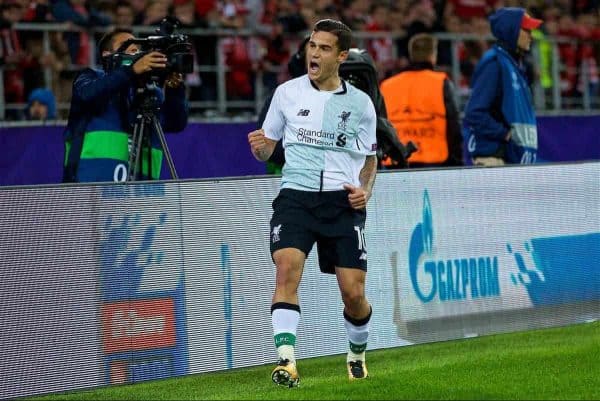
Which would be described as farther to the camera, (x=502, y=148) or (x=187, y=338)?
(x=502, y=148)

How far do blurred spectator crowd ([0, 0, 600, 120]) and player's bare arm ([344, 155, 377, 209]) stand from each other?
640 cm

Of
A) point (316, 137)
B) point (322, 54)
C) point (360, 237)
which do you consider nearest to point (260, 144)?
point (316, 137)

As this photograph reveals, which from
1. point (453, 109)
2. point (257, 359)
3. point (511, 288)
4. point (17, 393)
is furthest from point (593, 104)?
point (17, 393)

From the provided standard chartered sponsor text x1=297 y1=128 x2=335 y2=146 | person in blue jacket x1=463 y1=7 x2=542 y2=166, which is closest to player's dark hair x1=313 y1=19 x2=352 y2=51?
standard chartered sponsor text x1=297 y1=128 x2=335 y2=146

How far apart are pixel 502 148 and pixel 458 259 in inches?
83.0

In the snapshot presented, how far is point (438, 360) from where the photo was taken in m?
9.46

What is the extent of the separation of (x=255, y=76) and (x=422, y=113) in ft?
18.6

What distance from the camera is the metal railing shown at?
15672 millimetres

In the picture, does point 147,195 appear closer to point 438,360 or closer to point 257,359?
point 257,359

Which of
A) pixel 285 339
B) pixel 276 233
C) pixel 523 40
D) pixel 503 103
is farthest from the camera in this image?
pixel 523 40

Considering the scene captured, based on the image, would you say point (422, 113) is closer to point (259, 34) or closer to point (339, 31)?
point (339, 31)

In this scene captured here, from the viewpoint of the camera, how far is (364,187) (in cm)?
831

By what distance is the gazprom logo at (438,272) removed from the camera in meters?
10.0

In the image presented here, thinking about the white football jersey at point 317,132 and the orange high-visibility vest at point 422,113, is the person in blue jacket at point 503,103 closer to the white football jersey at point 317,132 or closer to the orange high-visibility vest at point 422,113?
the orange high-visibility vest at point 422,113
